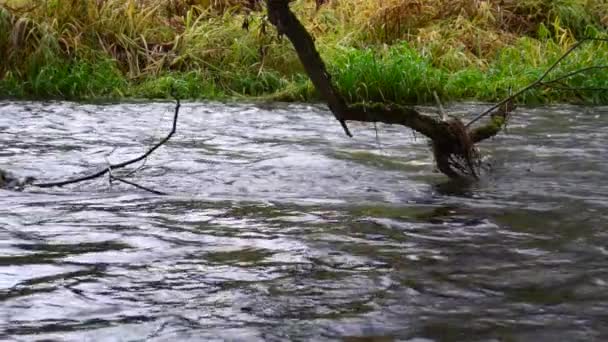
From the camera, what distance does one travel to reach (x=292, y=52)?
11.5 m

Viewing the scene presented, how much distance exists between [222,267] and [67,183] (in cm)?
213

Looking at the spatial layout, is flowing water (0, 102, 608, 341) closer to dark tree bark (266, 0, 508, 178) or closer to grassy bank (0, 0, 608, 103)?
dark tree bark (266, 0, 508, 178)

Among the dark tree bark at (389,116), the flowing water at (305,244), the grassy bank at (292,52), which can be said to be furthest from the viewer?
the grassy bank at (292,52)

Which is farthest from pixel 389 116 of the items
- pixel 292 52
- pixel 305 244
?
pixel 292 52

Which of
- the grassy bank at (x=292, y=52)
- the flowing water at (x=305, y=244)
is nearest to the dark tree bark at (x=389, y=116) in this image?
the flowing water at (x=305, y=244)

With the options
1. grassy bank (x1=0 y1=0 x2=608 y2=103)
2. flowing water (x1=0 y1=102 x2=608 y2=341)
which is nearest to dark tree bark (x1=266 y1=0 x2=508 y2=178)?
flowing water (x1=0 y1=102 x2=608 y2=341)

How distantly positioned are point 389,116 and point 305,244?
1.57 metres

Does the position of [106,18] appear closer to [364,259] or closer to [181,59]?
[181,59]

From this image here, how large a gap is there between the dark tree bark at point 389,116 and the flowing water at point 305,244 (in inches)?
7.1

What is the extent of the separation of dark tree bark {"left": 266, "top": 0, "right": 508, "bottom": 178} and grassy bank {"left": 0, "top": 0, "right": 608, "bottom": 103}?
4144 millimetres

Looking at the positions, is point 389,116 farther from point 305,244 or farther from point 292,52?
point 292,52

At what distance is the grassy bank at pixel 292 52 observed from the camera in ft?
33.5

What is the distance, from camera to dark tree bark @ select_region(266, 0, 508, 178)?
468 centimetres

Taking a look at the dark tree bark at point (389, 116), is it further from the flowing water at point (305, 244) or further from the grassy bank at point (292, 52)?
the grassy bank at point (292, 52)
